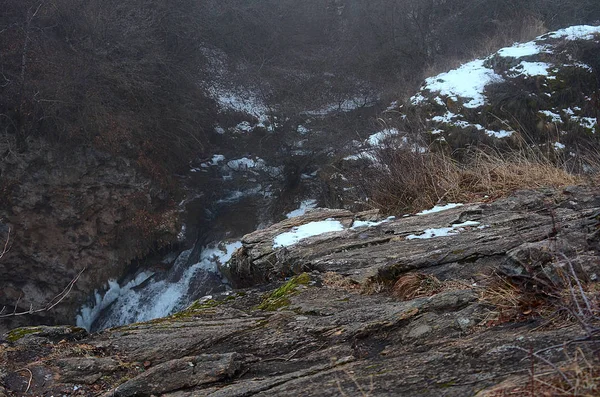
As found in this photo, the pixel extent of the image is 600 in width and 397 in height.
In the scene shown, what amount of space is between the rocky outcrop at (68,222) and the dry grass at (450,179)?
23.0 feet

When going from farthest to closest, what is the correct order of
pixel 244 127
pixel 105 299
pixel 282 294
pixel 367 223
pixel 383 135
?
pixel 244 127, pixel 105 299, pixel 383 135, pixel 367 223, pixel 282 294

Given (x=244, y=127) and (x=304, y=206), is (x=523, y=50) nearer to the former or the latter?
(x=304, y=206)

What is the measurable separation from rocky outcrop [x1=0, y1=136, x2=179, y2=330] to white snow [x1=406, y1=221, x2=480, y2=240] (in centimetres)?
808

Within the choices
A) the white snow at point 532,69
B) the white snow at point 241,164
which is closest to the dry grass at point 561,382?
the white snow at point 532,69

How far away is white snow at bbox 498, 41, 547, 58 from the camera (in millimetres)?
11969

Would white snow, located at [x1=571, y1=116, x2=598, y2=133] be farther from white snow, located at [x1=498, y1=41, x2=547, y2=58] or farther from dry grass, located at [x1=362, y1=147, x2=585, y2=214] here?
dry grass, located at [x1=362, y1=147, x2=585, y2=214]

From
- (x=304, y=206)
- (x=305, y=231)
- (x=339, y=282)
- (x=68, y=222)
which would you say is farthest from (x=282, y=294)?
(x=68, y=222)

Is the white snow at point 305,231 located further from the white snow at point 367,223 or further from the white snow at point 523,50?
the white snow at point 523,50

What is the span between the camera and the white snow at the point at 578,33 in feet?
39.7

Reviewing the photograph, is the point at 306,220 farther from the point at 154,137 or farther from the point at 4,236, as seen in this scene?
the point at 154,137

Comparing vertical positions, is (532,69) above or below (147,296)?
above

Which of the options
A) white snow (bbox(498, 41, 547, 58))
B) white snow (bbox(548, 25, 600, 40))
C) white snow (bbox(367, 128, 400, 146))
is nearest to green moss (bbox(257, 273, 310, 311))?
white snow (bbox(367, 128, 400, 146))

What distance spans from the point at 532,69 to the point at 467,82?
4.40 ft

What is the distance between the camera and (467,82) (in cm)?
1210
